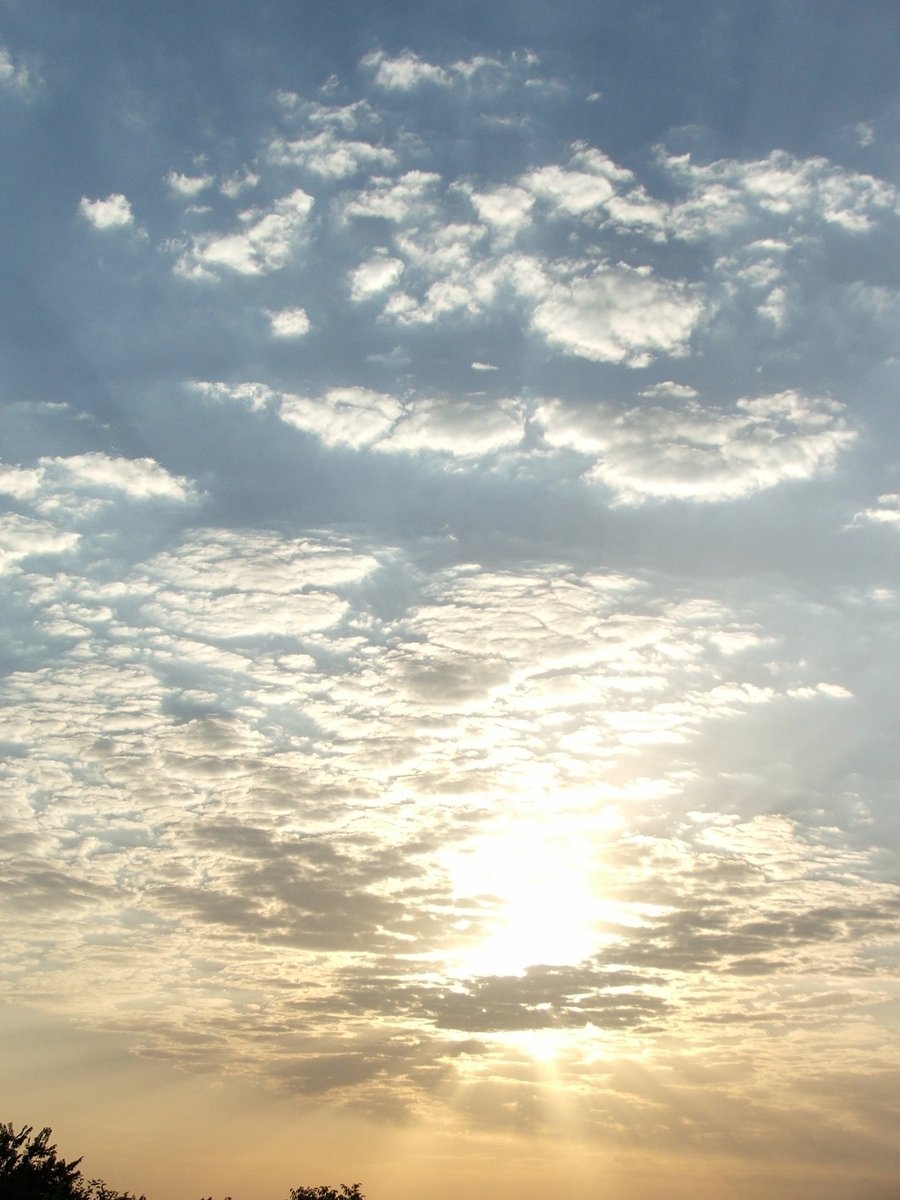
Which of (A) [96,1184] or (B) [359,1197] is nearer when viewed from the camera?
(A) [96,1184]

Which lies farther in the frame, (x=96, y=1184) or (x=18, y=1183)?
(x=96, y=1184)

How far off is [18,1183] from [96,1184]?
41987mm

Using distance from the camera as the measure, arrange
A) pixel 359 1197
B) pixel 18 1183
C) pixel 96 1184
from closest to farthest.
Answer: pixel 18 1183 < pixel 96 1184 < pixel 359 1197

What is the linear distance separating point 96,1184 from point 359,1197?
197 feet

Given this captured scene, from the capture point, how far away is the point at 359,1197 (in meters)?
174

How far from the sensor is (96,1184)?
421ft

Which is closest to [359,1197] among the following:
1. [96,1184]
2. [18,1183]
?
[96,1184]

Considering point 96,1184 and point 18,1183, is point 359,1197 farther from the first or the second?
point 18,1183

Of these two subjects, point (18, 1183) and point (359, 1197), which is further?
point (359, 1197)

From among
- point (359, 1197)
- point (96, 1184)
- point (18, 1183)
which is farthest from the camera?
point (359, 1197)

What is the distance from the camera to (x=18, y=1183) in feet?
301
